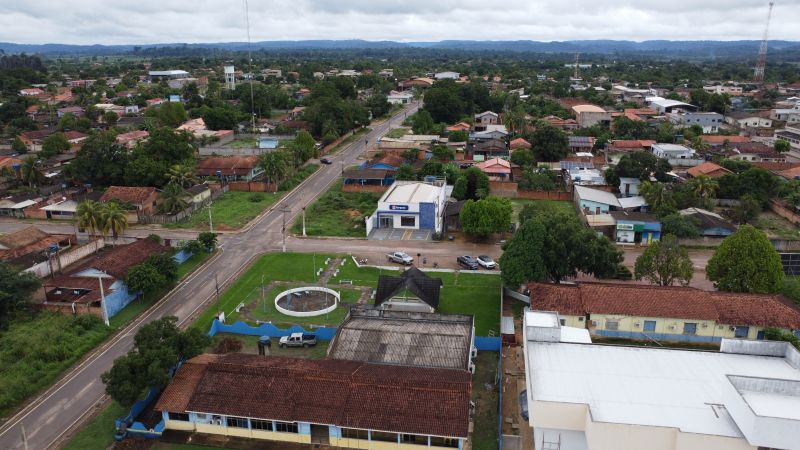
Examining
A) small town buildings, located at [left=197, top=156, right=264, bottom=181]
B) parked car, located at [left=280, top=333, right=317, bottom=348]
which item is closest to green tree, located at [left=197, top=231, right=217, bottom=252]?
parked car, located at [left=280, top=333, right=317, bottom=348]

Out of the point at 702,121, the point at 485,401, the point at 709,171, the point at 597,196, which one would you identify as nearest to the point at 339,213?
the point at 597,196

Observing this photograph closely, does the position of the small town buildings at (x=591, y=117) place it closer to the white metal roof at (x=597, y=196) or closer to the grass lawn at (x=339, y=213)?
the white metal roof at (x=597, y=196)

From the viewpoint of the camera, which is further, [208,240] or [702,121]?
[702,121]

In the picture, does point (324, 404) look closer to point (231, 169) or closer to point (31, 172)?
point (231, 169)

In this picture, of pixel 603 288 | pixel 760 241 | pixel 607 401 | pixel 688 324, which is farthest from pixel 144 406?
pixel 760 241

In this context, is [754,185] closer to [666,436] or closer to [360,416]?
[666,436]

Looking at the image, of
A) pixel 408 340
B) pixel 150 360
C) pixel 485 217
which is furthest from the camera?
pixel 485 217
